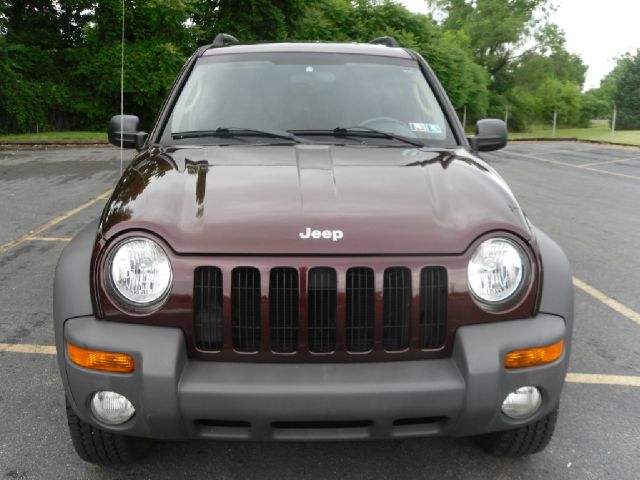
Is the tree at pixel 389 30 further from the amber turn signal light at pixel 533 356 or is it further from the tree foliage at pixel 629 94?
the amber turn signal light at pixel 533 356

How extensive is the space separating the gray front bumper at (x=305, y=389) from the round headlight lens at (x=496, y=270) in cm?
11

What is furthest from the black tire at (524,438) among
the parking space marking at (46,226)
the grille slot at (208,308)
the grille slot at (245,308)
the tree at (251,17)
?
the tree at (251,17)

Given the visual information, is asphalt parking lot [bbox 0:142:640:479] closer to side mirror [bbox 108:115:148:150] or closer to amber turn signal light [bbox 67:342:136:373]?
amber turn signal light [bbox 67:342:136:373]

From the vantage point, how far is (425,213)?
2381 millimetres

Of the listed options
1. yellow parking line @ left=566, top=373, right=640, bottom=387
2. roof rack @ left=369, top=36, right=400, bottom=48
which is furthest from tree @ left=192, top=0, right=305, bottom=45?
yellow parking line @ left=566, top=373, right=640, bottom=387

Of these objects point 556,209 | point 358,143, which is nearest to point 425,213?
point 358,143

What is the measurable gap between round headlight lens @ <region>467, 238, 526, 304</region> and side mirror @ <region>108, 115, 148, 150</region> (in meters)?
2.36

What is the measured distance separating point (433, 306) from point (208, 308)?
775 millimetres

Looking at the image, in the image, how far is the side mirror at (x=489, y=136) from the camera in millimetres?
3840

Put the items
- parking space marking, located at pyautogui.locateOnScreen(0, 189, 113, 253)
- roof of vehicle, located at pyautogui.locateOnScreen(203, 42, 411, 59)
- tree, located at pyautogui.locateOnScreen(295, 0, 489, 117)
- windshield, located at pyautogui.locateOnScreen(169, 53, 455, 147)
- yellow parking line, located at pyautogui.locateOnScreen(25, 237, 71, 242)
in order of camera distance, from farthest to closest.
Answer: tree, located at pyautogui.locateOnScreen(295, 0, 489, 117), yellow parking line, located at pyautogui.locateOnScreen(25, 237, 71, 242), parking space marking, located at pyautogui.locateOnScreen(0, 189, 113, 253), roof of vehicle, located at pyautogui.locateOnScreen(203, 42, 411, 59), windshield, located at pyautogui.locateOnScreen(169, 53, 455, 147)

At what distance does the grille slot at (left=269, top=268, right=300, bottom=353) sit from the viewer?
7.24 feet

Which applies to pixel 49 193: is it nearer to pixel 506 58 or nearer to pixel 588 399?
pixel 588 399

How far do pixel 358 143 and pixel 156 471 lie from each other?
1728 mm

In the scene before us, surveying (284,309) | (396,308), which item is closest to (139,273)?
(284,309)
